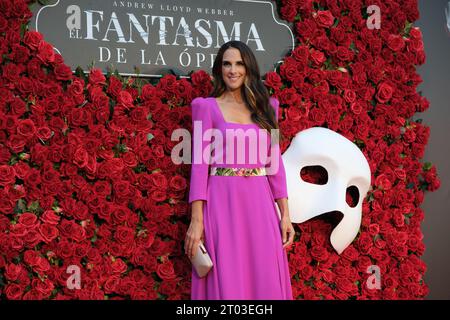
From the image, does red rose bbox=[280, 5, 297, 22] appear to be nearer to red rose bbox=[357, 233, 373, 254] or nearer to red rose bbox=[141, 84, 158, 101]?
red rose bbox=[141, 84, 158, 101]

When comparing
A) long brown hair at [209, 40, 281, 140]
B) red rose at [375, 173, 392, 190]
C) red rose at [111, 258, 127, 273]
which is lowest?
red rose at [111, 258, 127, 273]

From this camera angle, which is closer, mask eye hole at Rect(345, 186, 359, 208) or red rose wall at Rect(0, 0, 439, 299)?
red rose wall at Rect(0, 0, 439, 299)

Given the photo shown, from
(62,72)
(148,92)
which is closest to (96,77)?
(62,72)

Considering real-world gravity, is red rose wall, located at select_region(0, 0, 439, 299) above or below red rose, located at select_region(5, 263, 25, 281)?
above

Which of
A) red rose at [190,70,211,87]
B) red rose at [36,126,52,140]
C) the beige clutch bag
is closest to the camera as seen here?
the beige clutch bag

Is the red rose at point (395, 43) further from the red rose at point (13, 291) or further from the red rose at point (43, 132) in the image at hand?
the red rose at point (13, 291)

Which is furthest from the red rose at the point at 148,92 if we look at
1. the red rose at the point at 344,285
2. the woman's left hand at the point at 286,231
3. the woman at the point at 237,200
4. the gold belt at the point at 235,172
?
the red rose at the point at 344,285

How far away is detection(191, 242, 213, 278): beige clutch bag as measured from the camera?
8.39 feet

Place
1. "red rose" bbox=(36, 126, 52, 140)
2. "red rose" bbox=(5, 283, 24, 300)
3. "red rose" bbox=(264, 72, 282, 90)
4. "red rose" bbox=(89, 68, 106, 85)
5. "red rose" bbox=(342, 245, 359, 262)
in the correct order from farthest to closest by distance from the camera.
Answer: "red rose" bbox=(342, 245, 359, 262), "red rose" bbox=(264, 72, 282, 90), "red rose" bbox=(89, 68, 106, 85), "red rose" bbox=(36, 126, 52, 140), "red rose" bbox=(5, 283, 24, 300)

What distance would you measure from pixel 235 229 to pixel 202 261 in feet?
0.68

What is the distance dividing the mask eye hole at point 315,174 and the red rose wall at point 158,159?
226mm

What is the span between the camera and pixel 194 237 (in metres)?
2.59

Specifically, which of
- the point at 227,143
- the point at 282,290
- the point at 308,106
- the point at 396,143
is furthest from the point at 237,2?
the point at 282,290

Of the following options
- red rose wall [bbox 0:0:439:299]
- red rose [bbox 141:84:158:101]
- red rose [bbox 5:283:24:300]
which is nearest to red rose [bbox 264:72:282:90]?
red rose wall [bbox 0:0:439:299]
